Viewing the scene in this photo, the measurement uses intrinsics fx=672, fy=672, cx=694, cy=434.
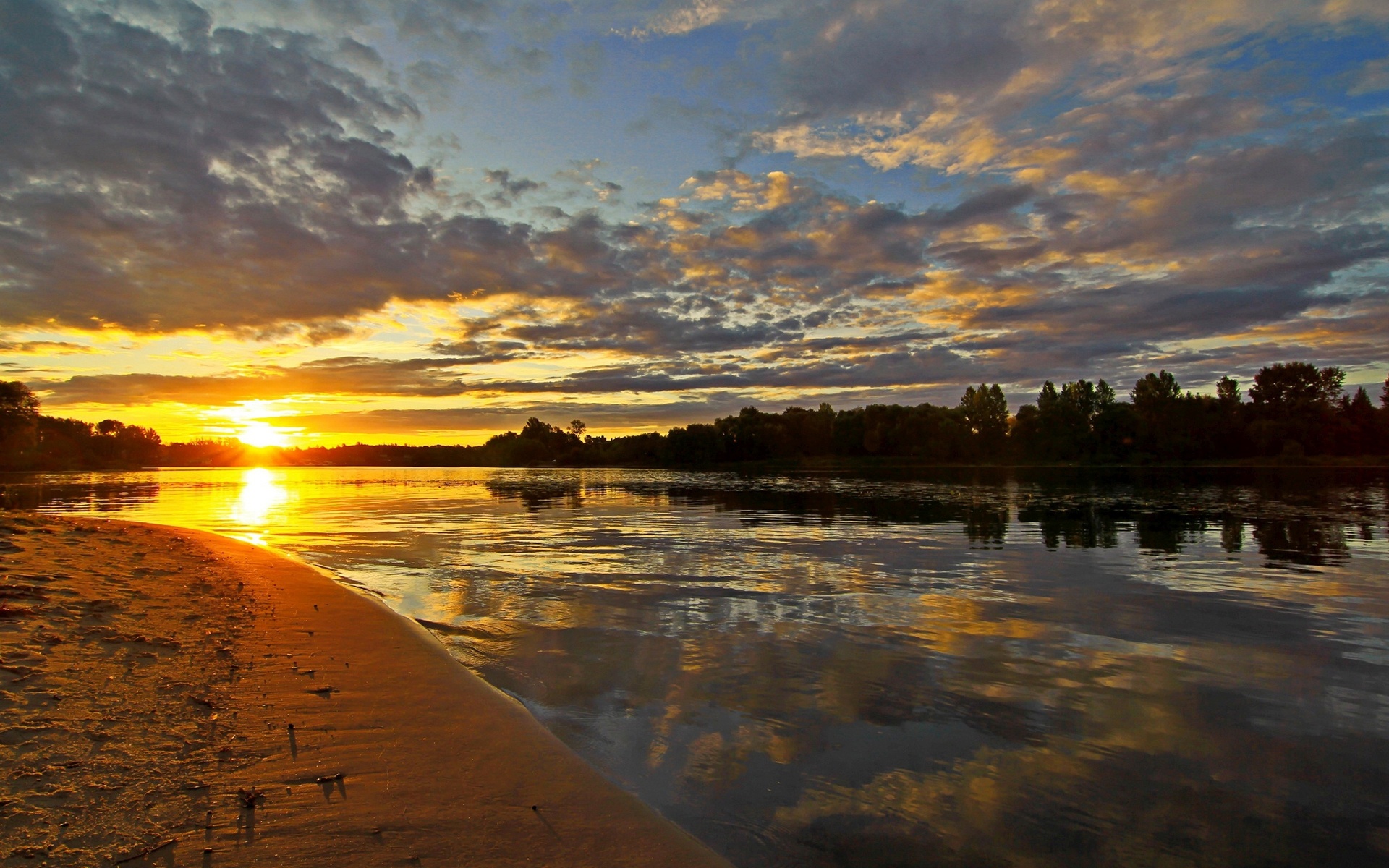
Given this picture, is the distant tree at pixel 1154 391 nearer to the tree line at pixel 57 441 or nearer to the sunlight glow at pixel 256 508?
the sunlight glow at pixel 256 508

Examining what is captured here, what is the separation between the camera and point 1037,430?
14162 centimetres

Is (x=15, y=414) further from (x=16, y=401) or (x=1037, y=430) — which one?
(x=1037, y=430)

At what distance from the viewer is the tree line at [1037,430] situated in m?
117

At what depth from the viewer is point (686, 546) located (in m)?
22.2

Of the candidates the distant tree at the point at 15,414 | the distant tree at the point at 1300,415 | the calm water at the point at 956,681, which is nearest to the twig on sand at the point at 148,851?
the calm water at the point at 956,681

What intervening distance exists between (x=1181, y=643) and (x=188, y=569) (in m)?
19.3

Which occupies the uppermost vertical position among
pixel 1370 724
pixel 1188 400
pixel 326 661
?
pixel 1188 400

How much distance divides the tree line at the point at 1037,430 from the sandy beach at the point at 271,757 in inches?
5042

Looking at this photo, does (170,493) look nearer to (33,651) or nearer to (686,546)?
(686,546)

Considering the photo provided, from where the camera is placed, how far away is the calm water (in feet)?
Answer: 18.2

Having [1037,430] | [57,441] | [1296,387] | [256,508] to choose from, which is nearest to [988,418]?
[1037,430]

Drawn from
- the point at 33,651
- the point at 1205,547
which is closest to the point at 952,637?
the point at 33,651

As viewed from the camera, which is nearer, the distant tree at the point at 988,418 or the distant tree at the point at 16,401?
the distant tree at the point at 16,401

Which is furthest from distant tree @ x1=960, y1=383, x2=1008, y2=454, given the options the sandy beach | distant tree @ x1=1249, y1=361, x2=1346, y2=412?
the sandy beach
